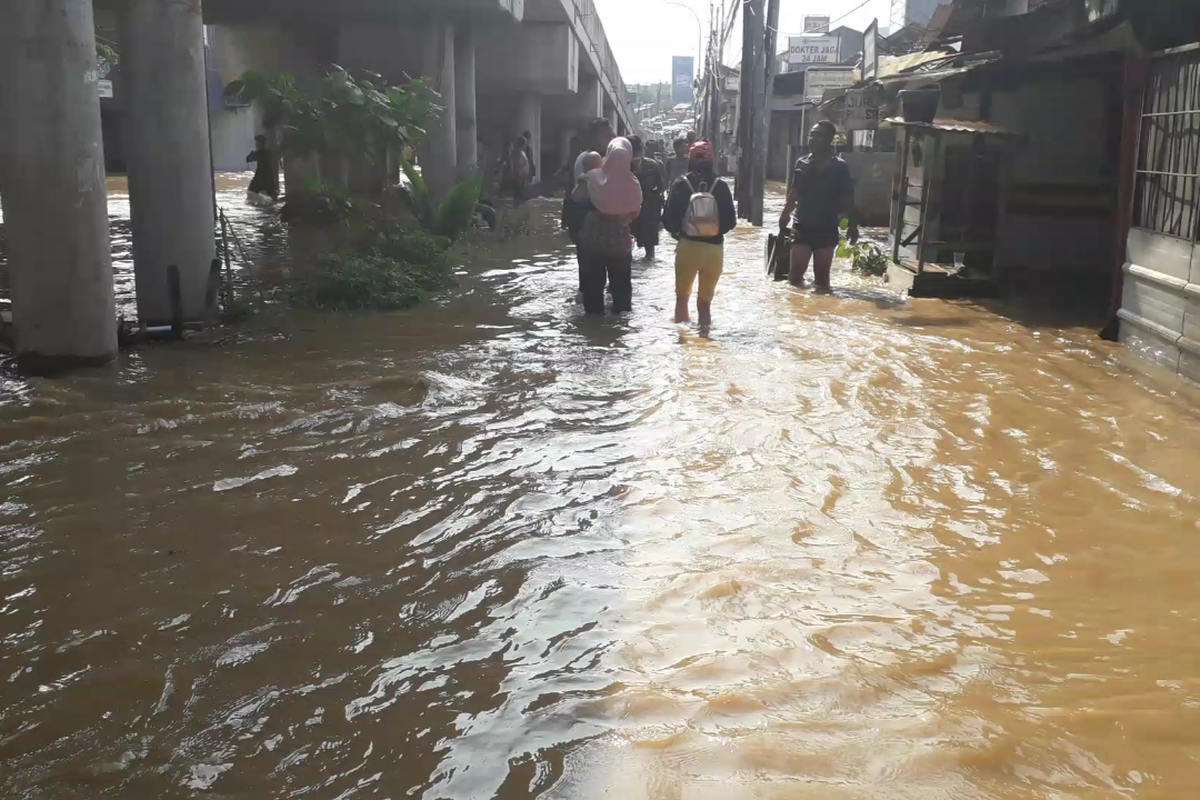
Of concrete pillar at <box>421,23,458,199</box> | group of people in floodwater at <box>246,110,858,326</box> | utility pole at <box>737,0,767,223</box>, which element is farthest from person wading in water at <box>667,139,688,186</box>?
group of people in floodwater at <box>246,110,858,326</box>

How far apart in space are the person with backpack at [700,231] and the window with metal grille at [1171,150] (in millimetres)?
3273

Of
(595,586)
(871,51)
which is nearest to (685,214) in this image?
(595,586)

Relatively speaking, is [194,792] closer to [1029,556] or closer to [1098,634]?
[1098,634]

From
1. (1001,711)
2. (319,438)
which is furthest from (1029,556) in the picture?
(319,438)

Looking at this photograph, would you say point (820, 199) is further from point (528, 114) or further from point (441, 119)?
point (528, 114)

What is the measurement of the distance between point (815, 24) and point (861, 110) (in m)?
58.2

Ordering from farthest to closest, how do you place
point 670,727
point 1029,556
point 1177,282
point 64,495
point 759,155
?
1. point 759,155
2. point 1177,282
3. point 64,495
4. point 1029,556
5. point 670,727

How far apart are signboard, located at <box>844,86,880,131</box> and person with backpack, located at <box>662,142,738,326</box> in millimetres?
7866

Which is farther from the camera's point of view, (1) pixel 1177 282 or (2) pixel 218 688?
(1) pixel 1177 282

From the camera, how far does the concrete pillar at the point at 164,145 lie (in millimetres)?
9055

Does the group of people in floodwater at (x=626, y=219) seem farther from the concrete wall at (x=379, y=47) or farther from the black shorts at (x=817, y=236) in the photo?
the concrete wall at (x=379, y=47)

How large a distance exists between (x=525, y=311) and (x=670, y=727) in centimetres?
809

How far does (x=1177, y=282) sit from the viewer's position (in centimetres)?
827

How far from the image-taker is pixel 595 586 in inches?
172
